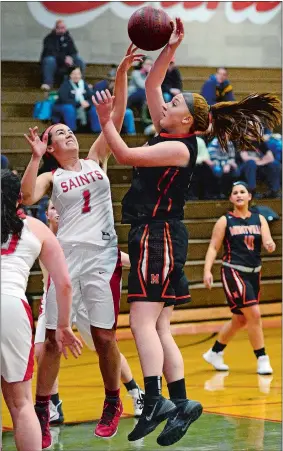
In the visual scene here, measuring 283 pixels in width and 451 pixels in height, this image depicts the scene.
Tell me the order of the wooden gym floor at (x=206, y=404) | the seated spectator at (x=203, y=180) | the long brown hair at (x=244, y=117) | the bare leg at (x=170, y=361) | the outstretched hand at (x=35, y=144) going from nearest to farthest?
the outstretched hand at (x=35, y=144) → the bare leg at (x=170, y=361) → the long brown hair at (x=244, y=117) → the wooden gym floor at (x=206, y=404) → the seated spectator at (x=203, y=180)

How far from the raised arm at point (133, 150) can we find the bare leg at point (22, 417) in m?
1.38

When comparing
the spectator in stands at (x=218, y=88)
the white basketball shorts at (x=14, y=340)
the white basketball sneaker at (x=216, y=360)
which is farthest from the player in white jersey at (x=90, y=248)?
the spectator in stands at (x=218, y=88)

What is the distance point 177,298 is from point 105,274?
0.48 meters

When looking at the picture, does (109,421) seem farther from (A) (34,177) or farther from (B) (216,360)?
(B) (216,360)

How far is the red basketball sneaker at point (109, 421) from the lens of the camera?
250 inches

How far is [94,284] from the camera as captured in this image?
6.28 metres

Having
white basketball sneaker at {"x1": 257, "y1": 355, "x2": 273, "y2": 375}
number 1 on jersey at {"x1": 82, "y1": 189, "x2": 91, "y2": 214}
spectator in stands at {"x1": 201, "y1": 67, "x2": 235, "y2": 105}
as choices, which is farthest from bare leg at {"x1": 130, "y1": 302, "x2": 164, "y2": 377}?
spectator in stands at {"x1": 201, "y1": 67, "x2": 235, "y2": 105}

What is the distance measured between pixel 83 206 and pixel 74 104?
26.9 ft

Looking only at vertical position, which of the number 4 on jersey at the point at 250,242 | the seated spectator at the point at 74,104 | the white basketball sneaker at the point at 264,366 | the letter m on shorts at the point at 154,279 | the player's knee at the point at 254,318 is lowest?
the white basketball sneaker at the point at 264,366

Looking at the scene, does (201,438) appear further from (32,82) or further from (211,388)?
(32,82)

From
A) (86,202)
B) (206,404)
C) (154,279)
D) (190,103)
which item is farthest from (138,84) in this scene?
(154,279)

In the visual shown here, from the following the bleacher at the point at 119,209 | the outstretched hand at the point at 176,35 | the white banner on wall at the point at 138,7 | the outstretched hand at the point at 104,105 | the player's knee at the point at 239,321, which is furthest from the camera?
the white banner on wall at the point at 138,7

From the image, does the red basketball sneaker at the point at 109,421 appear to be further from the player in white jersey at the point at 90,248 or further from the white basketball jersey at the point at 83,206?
the white basketball jersey at the point at 83,206

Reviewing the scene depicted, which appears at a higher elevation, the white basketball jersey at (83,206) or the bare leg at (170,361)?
the white basketball jersey at (83,206)
